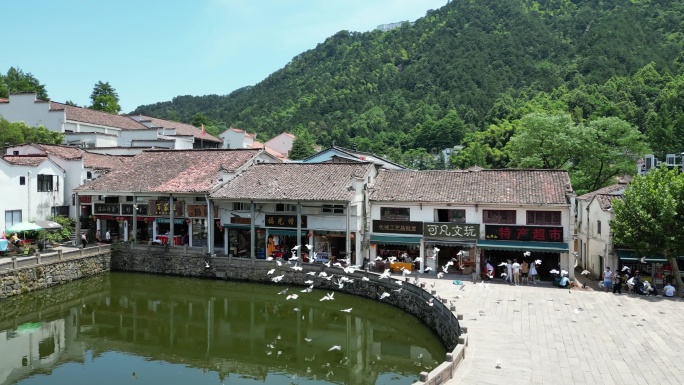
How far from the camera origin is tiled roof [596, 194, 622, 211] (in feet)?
82.7

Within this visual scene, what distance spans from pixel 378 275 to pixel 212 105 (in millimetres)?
110088

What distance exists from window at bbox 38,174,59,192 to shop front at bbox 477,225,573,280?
2863 centimetres

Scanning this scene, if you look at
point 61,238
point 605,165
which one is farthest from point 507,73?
point 61,238

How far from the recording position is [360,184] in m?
28.5

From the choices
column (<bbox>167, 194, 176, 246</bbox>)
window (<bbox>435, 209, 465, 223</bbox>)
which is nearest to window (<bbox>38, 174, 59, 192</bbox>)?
column (<bbox>167, 194, 176, 246</bbox>)

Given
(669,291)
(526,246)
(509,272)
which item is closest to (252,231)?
(509,272)

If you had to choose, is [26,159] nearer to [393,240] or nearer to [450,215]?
[393,240]

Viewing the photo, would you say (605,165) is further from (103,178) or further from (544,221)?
(103,178)

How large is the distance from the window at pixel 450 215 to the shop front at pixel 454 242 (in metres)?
0.44

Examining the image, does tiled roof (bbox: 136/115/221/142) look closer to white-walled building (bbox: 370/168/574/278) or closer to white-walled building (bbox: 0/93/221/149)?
white-walled building (bbox: 0/93/221/149)

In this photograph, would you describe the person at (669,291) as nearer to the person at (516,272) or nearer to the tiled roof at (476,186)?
the tiled roof at (476,186)

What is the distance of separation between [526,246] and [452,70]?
77.2 metres

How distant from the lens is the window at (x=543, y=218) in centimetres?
2553

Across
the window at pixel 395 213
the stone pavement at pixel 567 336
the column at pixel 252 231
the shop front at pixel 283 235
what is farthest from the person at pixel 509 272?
the column at pixel 252 231
